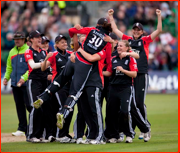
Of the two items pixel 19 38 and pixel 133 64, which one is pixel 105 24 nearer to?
pixel 133 64

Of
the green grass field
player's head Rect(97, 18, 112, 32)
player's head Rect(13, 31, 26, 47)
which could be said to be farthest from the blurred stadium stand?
player's head Rect(97, 18, 112, 32)

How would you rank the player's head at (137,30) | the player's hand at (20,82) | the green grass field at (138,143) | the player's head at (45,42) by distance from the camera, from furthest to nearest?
the player's hand at (20,82), the player's head at (45,42), the player's head at (137,30), the green grass field at (138,143)

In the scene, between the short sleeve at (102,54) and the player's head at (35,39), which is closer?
the short sleeve at (102,54)

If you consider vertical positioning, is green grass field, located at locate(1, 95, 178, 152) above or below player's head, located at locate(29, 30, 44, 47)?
below

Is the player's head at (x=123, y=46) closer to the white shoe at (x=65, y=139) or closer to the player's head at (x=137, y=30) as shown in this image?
the player's head at (x=137, y=30)

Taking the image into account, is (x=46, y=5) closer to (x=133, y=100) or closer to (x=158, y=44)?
(x=158, y=44)

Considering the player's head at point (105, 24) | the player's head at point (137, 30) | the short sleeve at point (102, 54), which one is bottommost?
the short sleeve at point (102, 54)

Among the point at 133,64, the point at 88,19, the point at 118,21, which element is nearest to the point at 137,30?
the point at 133,64

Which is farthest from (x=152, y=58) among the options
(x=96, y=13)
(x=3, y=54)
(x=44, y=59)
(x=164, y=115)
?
(x=44, y=59)

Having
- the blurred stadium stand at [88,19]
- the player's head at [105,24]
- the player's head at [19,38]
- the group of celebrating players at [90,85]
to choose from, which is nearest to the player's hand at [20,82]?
A: the group of celebrating players at [90,85]

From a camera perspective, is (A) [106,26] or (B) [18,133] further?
(B) [18,133]

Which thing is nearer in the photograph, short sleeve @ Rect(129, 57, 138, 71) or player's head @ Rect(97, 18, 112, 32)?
player's head @ Rect(97, 18, 112, 32)

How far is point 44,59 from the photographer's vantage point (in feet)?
35.8

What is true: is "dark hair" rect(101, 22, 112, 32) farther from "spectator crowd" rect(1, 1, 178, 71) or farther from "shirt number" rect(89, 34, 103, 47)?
"spectator crowd" rect(1, 1, 178, 71)
